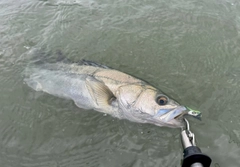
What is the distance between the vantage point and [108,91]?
4559 millimetres

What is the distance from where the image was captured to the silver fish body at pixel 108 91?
4.12 meters

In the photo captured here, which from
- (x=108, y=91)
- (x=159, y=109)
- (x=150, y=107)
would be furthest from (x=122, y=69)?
(x=159, y=109)

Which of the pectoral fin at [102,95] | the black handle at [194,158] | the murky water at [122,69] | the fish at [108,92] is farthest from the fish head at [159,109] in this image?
the black handle at [194,158]

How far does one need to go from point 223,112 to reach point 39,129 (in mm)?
3142

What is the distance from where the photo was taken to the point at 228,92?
492 cm

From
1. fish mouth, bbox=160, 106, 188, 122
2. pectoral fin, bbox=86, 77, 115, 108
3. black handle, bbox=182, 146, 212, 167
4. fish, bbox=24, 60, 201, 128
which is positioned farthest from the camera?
pectoral fin, bbox=86, 77, 115, 108

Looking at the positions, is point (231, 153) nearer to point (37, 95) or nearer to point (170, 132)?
point (170, 132)

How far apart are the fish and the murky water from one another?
20 cm

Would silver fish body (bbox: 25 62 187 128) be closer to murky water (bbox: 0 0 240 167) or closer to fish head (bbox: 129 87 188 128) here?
fish head (bbox: 129 87 188 128)

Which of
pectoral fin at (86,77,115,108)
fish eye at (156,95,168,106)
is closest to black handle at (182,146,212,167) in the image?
fish eye at (156,95,168,106)

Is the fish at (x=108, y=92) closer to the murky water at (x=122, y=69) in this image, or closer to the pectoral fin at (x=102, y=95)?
the pectoral fin at (x=102, y=95)

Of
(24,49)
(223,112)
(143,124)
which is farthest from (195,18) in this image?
(24,49)

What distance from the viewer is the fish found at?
4.10 metres

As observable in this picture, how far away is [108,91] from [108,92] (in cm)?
2
